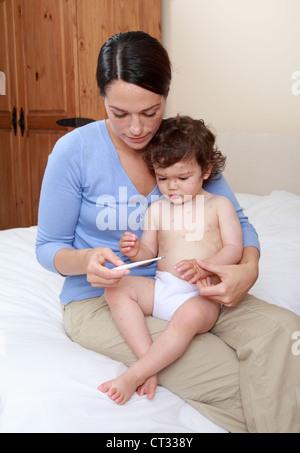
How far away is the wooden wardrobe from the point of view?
108 inches

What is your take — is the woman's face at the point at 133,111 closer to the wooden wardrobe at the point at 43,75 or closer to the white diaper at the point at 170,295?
the white diaper at the point at 170,295

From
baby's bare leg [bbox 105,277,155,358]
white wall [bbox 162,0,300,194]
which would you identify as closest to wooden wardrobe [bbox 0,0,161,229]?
white wall [bbox 162,0,300,194]

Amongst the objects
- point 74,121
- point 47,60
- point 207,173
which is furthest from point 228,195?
point 47,60

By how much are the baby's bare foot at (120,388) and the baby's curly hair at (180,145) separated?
0.55 metres

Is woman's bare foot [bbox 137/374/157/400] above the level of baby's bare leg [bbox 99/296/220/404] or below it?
below

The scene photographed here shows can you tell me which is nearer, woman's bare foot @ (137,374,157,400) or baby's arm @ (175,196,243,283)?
woman's bare foot @ (137,374,157,400)

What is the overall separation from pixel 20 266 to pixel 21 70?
2.01 m

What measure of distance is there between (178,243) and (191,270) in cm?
20

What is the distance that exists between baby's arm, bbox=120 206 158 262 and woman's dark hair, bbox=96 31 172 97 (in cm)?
34

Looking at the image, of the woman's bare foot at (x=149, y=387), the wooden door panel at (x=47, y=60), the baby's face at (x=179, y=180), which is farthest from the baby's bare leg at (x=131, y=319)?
the wooden door panel at (x=47, y=60)

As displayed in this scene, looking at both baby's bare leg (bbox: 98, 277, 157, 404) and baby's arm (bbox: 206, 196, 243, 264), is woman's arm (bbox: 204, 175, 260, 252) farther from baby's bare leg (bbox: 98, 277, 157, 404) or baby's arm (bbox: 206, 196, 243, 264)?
baby's bare leg (bbox: 98, 277, 157, 404)
